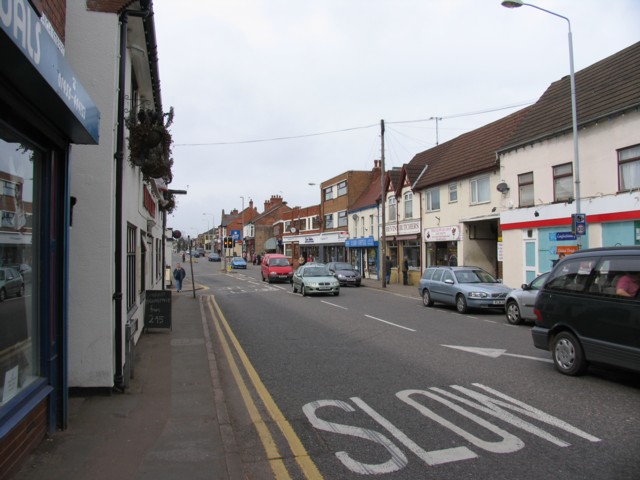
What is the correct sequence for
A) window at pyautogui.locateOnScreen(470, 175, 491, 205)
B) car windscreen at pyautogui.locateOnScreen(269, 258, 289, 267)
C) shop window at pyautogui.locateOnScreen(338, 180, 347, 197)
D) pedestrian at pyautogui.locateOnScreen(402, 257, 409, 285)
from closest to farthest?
window at pyautogui.locateOnScreen(470, 175, 491, 205) → pedestrian at pyautogui.locateOnScreen(402, 257, 409, 285) → car windscreen at pyautogui.locateOnScreen(269, 258, 289, 267) → shop window at pyautogui.locateOnScreen(338, 180, 347, 197)

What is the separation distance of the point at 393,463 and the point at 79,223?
4.56m

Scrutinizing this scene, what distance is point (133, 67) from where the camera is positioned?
9297 millimetres

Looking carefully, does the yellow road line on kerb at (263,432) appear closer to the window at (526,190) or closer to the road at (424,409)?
the road at (424,409)

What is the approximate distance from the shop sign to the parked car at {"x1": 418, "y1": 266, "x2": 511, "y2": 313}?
6821mm

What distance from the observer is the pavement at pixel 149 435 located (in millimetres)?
4047

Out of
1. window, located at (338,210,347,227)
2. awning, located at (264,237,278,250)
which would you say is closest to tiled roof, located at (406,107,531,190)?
window, located at (338,210,347,227)

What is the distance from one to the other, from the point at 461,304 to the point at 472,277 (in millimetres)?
1328

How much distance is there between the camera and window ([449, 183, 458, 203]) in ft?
81.0

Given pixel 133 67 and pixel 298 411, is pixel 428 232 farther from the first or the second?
pixel 298 411

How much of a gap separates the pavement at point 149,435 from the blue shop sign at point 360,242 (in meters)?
28.8

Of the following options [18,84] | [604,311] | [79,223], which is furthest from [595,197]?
[18,84]

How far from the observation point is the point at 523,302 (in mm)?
12672

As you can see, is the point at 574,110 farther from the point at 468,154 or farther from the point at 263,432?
the point at 263,432

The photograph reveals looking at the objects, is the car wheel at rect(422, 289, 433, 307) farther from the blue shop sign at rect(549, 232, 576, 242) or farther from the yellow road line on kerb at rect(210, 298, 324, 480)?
the yellow road line on kerb at rect(210, 298, 324, 480)
